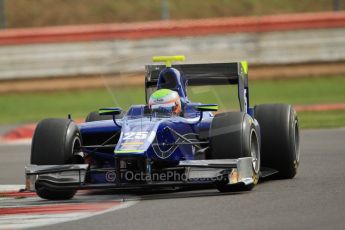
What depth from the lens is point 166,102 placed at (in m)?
12.4

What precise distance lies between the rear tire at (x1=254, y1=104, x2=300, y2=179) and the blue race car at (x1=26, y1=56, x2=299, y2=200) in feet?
0.04

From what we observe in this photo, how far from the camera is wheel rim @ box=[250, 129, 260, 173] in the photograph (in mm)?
12109

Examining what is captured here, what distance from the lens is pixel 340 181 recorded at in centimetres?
1234

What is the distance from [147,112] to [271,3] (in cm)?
2305

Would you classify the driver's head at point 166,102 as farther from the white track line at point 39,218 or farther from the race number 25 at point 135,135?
the white track line at point 39,218

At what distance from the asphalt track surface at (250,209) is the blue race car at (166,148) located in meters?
0.25

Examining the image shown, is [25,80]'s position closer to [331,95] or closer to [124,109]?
[331,95]

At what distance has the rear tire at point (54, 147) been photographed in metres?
11.7

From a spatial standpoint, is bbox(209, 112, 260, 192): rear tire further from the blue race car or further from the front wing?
the front wing

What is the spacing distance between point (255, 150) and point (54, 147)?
2282mm

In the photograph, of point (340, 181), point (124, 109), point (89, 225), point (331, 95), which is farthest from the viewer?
point (331, 95)

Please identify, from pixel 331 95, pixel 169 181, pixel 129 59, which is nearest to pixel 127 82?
pixel 129 59

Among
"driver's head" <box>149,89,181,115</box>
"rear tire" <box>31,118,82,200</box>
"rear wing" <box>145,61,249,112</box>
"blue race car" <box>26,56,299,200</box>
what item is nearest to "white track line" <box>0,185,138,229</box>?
"blue race car" <box>26,56,299,200</box>

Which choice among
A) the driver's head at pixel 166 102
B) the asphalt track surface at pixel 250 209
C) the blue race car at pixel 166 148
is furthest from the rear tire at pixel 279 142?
the driver's head at pixel 166 102
